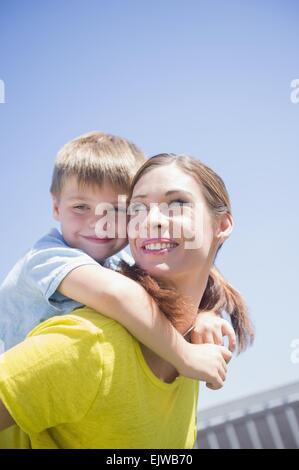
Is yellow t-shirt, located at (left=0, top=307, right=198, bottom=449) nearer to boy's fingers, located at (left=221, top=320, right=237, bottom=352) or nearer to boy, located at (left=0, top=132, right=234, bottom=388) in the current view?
boy, located at (left=0, top=132, right=234, bottom=388)

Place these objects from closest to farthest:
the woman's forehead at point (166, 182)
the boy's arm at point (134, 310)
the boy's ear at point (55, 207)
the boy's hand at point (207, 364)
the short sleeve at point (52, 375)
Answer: the short sleeve at point (52, 375) → the boy's arm at point (134, 310) → the boy's hand at point (207, 364) → the woman's forehead at point (166, 182) → the boy's ear at point (55, 207)

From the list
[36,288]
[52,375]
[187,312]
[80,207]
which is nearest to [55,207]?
[80,207]

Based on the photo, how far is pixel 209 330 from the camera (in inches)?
54.2

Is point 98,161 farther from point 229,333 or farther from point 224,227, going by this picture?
point 229,333

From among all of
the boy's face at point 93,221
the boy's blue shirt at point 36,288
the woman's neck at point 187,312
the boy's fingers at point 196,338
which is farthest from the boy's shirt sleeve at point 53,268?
the boy's fingers at point 196,338

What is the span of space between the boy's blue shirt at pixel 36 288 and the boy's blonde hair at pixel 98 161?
0.71 ft

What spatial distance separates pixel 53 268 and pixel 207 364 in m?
0.48

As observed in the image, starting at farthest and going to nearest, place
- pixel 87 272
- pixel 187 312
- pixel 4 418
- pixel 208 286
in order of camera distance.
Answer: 1. pixel 208 286
2. pixel 187 312
3. pixel 87 272
4. pixel 4 418

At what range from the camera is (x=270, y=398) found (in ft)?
20.0

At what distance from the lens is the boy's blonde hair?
1525 millimetres

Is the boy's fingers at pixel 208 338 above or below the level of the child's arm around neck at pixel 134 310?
below

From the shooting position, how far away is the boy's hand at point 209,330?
4.50 feet

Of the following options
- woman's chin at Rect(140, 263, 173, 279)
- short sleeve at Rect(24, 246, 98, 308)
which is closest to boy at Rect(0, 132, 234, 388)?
short sleeve at Rect(24, 246, 98, 308)

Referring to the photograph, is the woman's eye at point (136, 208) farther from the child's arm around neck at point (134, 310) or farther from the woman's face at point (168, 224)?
the child's arm around neck at point (134, 310)
